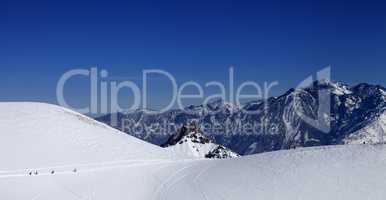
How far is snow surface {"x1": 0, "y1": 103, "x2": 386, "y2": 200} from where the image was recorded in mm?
32219

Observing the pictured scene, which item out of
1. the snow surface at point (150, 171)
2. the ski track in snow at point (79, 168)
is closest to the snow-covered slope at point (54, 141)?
the snow surface at point (150, 171)

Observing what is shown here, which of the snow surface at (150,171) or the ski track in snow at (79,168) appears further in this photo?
the ski track in snow at (79,168)

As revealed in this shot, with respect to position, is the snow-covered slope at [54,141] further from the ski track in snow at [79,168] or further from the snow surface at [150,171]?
the ski track in snow at [79,168]

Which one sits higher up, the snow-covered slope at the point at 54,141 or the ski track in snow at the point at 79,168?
the snow-covered slope at the point at 54,141

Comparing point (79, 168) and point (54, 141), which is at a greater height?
point (54, 141)

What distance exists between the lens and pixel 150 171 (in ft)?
147

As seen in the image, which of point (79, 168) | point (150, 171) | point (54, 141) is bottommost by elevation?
point (150, 171)

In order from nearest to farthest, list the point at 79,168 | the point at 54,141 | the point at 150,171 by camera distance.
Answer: the point at 79,168 → the point at 150,171 → the point at 54,141

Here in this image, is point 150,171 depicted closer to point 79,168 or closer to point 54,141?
point 79,168

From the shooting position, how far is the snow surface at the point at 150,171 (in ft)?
106

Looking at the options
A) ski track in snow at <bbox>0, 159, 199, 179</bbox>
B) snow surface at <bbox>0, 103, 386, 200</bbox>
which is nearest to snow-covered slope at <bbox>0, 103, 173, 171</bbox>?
snow surface at <bbox>0, 103, 386, 200</bbox>

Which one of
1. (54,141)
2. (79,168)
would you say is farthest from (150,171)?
(54,141)

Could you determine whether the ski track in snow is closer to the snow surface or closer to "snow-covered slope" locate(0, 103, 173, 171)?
the snow surface

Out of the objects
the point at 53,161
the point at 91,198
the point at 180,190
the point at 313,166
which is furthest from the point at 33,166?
the point at 313,166
